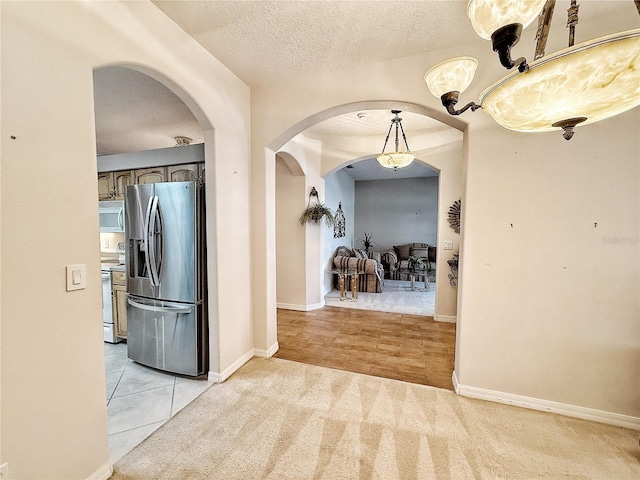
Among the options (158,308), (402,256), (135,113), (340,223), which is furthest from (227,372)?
(402,256)

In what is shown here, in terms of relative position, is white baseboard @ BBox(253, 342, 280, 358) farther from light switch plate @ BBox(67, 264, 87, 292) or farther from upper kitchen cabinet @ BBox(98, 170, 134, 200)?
upper kitchen cabinet @ BBox(98, 170, 134, 200)

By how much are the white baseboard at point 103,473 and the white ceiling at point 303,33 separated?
2.82m

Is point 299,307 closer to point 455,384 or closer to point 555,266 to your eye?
point 455,384

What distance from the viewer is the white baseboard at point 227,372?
2426 mm

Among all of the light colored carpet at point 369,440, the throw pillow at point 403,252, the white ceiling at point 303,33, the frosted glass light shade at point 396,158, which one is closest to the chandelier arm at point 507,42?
the white ceiling at point 303,33

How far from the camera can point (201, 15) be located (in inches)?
72.1

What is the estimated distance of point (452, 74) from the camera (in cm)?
126

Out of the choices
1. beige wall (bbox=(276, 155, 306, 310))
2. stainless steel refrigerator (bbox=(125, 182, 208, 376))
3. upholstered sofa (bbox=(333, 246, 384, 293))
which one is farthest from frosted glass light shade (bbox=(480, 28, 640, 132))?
upholstered sofa (bbox=(333, 246, 384, 293))

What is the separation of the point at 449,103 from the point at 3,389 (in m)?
2.37

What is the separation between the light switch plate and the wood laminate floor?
207 cm

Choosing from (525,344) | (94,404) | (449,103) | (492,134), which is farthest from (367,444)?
(492,134)

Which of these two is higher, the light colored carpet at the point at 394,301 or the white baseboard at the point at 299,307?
the white baseboard at the point at 299,307

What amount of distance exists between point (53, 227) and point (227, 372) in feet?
6.02

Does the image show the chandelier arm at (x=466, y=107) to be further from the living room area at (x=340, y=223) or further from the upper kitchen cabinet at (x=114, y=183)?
the upper kitchen cabinet at (x=114, y=183)
